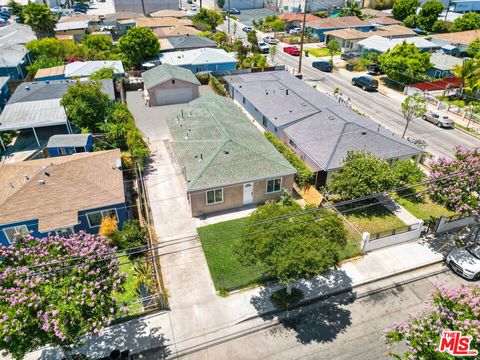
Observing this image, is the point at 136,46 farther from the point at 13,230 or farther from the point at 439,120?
the point at 439,120

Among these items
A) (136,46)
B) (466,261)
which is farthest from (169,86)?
(466,261)

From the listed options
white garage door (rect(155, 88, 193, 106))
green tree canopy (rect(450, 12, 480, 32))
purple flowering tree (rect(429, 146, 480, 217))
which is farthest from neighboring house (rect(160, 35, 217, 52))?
green tree canopy (rect(450, 12, 480, 32))

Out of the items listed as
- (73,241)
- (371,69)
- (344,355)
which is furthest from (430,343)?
(371,69)

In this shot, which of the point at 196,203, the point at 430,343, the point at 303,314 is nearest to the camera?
the point at 430,343

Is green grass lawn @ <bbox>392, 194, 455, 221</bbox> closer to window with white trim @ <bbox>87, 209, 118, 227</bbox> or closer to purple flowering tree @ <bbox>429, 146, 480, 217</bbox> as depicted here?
purple flowering tree @ <bbox>429, 146, 480, 217</bbox>

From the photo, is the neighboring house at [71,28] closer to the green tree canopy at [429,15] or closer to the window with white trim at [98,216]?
the window with white trim at [98,216]

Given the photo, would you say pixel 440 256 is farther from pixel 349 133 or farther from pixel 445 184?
pixel 349 133

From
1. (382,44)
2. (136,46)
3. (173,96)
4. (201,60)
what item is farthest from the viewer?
(382,44)
